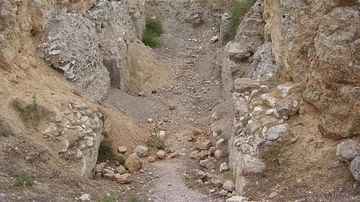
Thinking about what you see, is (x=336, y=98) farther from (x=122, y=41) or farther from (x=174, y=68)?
(x=174, y=68)

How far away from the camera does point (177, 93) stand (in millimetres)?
12477

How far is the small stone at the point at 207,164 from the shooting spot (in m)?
9.27

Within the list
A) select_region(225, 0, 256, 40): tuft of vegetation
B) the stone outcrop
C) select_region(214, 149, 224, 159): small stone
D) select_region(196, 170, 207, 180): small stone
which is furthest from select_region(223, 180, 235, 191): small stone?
select_region(225, 0, 256, 40): tuft of vegetation

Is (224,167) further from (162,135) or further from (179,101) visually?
(179,101)

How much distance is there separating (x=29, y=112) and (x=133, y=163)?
1485 millimetres

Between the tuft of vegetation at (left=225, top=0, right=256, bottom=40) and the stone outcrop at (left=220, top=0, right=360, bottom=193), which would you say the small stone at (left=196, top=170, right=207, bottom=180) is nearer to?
the stone outcrop at (left=220, top=0, right=360, bottom=193)

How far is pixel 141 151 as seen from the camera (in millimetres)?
9695

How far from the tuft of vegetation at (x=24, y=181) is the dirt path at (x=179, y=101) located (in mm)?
1351

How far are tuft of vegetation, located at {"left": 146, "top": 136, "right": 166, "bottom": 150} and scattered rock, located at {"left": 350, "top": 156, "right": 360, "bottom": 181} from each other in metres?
3.28

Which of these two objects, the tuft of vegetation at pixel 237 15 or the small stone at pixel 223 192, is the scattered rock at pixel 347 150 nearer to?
the small stone at pixel 223 192

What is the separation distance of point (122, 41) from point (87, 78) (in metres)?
1.86

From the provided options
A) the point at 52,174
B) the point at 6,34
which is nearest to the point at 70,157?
the point at 52,174

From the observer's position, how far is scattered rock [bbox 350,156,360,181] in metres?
7.23

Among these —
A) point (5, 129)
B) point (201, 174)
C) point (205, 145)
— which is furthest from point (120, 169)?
point (5, 129)
